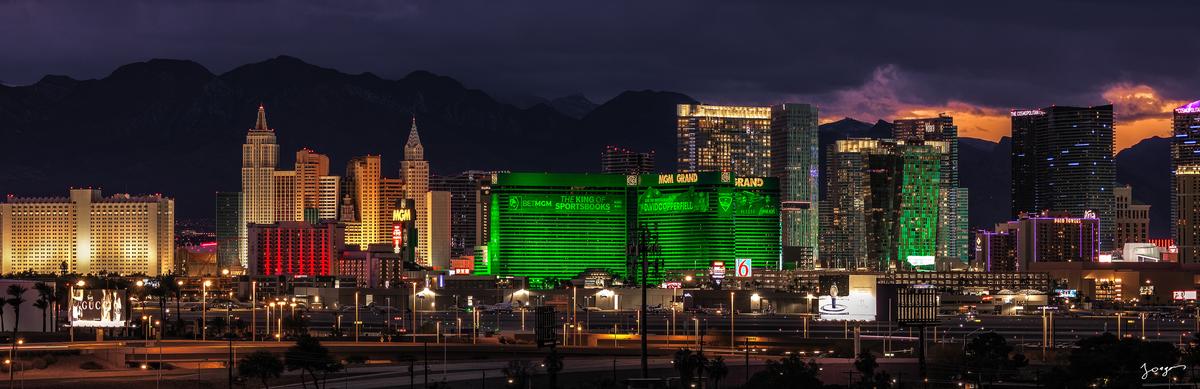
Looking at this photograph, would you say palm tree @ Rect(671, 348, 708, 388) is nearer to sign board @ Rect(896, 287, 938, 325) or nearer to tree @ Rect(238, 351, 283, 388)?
tree @ Rect(238, 351, 283, 388)

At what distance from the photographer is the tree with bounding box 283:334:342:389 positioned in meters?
130

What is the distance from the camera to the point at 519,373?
12875 centimetres

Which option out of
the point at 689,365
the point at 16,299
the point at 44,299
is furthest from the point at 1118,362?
the point at 44,299

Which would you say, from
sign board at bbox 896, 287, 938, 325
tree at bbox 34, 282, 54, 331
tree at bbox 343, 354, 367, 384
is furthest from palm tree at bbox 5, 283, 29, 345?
sign board at bbox 896, 287, 938, 325

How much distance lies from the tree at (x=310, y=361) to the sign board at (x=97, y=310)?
4540 cm

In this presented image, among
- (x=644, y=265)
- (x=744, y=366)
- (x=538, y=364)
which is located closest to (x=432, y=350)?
(x=538, y=364)

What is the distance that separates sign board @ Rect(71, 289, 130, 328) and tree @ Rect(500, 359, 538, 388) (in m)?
60.3

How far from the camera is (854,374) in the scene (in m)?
136

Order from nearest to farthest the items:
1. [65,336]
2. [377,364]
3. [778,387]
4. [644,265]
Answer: [778,387] < [644,265] < [377,364] < [65,336]

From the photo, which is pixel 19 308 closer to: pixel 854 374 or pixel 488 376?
pixel 488 376

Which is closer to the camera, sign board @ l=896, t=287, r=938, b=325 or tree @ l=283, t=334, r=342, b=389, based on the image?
tree @ l=283, t=334, r=342, b=389

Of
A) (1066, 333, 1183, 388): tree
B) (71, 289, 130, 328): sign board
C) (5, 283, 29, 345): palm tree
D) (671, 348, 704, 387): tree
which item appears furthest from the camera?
(5, 283, 29, 345): palm tree

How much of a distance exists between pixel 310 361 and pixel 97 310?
183 ft

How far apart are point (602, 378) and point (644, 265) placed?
12.8 meters
